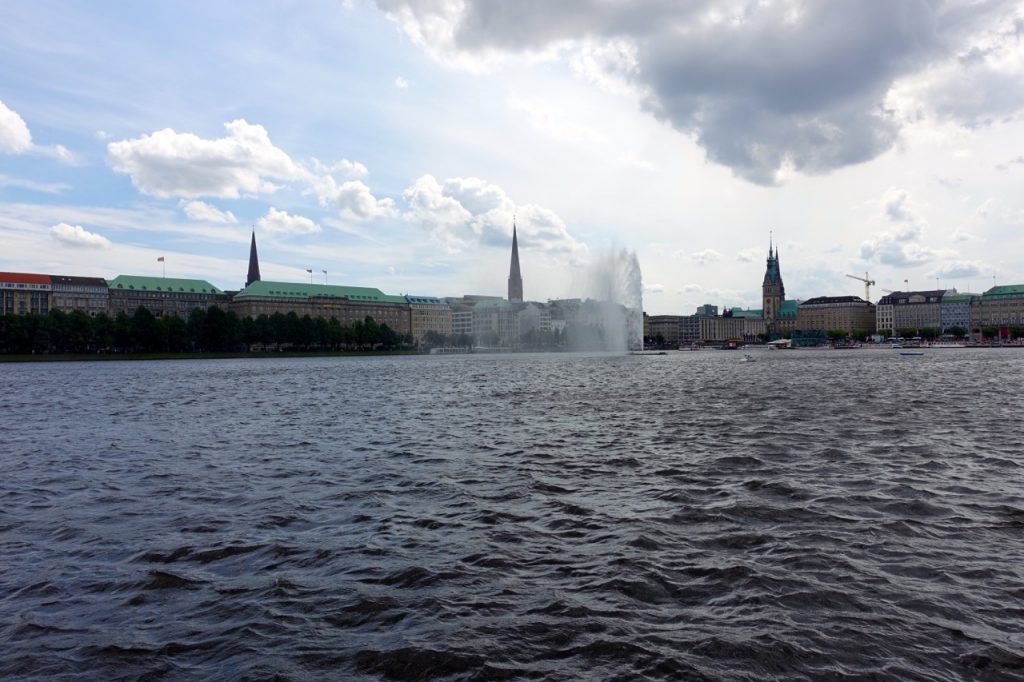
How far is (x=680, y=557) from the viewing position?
10.1 metres

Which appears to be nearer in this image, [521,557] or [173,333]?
[521,557]

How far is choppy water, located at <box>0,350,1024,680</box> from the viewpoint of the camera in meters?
7.09

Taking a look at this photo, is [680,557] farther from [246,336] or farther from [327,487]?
[246,336]

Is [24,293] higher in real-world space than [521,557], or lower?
higher

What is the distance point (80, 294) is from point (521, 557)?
725 feet

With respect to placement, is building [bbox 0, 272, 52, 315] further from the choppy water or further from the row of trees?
the choppy water

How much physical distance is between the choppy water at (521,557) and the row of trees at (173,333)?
123 m

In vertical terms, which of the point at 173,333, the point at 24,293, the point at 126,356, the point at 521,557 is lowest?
the point at 521,557

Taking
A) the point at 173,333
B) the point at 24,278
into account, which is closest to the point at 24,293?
the point at 24,278

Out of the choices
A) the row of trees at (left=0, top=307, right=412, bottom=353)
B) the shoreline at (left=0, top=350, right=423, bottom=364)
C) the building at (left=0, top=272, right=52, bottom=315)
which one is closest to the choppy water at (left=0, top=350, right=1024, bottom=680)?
the shoreline at (left=0, top=350, right=423, bottom=364)

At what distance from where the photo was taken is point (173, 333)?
141m

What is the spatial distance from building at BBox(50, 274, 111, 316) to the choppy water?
199492mm

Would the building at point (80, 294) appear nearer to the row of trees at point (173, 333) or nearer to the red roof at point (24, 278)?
the red roof at point (24, 278)

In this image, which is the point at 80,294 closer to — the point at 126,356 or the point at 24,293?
the point at 24,293
